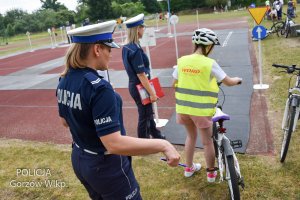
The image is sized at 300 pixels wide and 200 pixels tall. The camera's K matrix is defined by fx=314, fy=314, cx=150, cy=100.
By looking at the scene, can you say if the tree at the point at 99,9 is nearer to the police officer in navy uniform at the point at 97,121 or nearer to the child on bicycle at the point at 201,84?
the child on bicycle at the point at 201,84

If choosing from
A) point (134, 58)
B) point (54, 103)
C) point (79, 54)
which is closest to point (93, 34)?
point (79, 54)

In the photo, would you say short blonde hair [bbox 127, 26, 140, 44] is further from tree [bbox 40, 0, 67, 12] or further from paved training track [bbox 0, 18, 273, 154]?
tree [bbox 40, 0, 67, 12]

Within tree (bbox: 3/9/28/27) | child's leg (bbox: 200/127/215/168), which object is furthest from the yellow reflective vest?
tree (bbox: 3/9/28/27)

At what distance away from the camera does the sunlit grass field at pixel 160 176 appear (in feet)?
13.4

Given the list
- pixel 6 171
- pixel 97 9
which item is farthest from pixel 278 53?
pixel 97 9

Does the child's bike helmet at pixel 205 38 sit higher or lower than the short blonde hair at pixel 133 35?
lower

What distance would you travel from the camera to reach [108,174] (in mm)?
2354

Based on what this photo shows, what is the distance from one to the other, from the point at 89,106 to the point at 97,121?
0.42 ft

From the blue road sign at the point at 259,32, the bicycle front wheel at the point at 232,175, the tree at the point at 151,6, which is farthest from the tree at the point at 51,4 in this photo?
the bicycle front wheel at the point at 232,175

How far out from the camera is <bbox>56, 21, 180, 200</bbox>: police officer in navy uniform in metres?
2.07

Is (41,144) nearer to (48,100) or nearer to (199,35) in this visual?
(48,100)

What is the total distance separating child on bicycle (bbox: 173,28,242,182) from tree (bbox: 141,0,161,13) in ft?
239

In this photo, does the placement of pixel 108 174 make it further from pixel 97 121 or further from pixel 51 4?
pixel 51 4

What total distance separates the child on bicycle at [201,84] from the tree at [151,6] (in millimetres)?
Result: 72948
